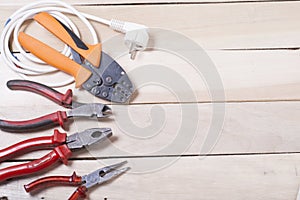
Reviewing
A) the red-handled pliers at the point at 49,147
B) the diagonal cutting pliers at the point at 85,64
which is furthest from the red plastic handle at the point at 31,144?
the diagonal cutting pliers at the point at 85,64

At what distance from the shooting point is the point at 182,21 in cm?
97

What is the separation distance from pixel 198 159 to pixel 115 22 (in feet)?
0.90

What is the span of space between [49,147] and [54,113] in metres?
0.05

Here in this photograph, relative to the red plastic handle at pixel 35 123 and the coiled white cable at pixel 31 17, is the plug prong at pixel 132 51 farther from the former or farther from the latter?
the red plastic handle at pixel 35 123

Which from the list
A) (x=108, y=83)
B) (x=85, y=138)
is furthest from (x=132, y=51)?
(x=85, y=138)

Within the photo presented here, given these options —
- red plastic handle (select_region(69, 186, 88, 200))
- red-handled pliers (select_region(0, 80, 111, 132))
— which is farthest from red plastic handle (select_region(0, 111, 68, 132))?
red plastic handle (select_region(69, 186, 88, 200))

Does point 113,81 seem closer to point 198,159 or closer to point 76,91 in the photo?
point 76,91

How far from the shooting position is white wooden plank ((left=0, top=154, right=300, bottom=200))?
0.86m

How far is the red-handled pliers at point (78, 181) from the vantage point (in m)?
0.83

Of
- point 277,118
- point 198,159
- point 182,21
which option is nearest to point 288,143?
point 277,118

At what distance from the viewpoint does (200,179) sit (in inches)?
34.4

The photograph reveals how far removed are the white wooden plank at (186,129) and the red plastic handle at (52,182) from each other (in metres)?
0.05

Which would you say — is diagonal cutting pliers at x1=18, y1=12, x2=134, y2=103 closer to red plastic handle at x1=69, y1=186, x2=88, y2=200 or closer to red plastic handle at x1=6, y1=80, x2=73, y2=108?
red plastic handle at x1=6, y1=80, x2=73, y2=108

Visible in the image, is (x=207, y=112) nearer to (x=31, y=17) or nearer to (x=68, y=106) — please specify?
(x=68, y=106)
